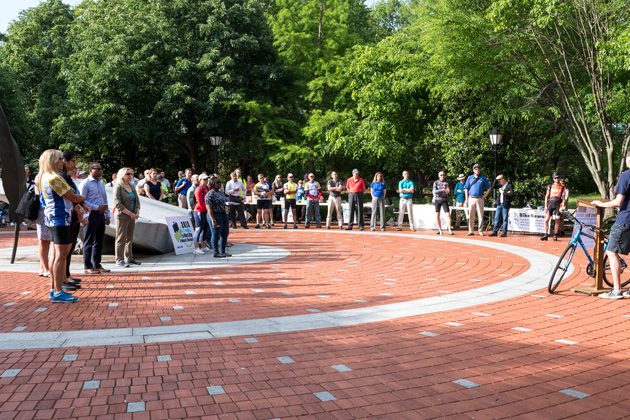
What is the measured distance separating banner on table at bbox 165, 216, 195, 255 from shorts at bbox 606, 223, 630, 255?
8509 mm

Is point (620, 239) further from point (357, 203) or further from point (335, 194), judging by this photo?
point (335, 194)

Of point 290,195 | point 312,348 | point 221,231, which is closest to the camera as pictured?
point 312,348

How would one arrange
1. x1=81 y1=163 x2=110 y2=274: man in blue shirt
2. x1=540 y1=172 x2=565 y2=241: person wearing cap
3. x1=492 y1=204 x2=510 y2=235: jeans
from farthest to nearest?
x1=492 y1=204 x2=510 y2=235: jeans < x1=540 y1=172 x2=565 y2=241: person wearing cap < x1=81 y1=163 x2=110 y2=274: man in blue shirt

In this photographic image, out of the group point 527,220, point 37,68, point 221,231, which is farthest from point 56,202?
point 37,68

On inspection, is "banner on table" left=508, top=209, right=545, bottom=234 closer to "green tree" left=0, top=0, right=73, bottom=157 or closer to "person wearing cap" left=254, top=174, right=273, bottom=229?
"person wearing cap" left=254, top=174, right=273, bottom=229

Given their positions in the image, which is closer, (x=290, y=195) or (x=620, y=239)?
(x=620, y=239)

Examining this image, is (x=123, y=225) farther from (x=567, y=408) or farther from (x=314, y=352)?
(x=567, y=408)

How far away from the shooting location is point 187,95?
89.6 ft

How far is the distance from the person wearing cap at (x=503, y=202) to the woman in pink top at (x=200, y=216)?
886 centimetres

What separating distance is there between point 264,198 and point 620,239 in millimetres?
13790

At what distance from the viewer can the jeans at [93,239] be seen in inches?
372

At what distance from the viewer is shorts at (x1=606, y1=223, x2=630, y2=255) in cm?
711

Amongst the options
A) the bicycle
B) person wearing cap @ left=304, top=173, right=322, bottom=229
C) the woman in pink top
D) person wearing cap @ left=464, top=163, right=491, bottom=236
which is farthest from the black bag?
person wearing cap @ left=464, top=163, right=491, bottom=236

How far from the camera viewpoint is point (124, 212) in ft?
32.9
